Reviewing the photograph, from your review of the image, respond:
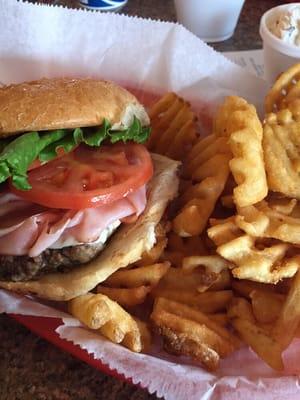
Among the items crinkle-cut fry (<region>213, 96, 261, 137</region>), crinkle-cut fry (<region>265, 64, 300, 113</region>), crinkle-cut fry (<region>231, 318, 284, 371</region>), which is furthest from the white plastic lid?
crinkle-cut fry (<region>231, 318, 284, 371</region>)

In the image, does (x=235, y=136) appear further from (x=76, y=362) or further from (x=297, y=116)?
(x=76, y=362)

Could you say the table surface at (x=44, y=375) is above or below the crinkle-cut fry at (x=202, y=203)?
below

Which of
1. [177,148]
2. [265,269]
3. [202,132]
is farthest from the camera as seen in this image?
[202,132]

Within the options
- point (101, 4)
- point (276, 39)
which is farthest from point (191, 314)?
point (101, 4)

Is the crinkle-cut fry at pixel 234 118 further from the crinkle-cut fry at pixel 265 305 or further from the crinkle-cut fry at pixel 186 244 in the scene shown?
the crinkle-cut fry at pixel 265 305

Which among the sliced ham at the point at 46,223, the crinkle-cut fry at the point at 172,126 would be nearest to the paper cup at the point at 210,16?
the crinkle-cut fry at the point at 172,126

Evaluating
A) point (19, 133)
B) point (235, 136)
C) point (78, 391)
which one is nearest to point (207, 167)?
point (235, 136)

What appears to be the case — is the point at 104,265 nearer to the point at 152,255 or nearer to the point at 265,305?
the point at 152,255
